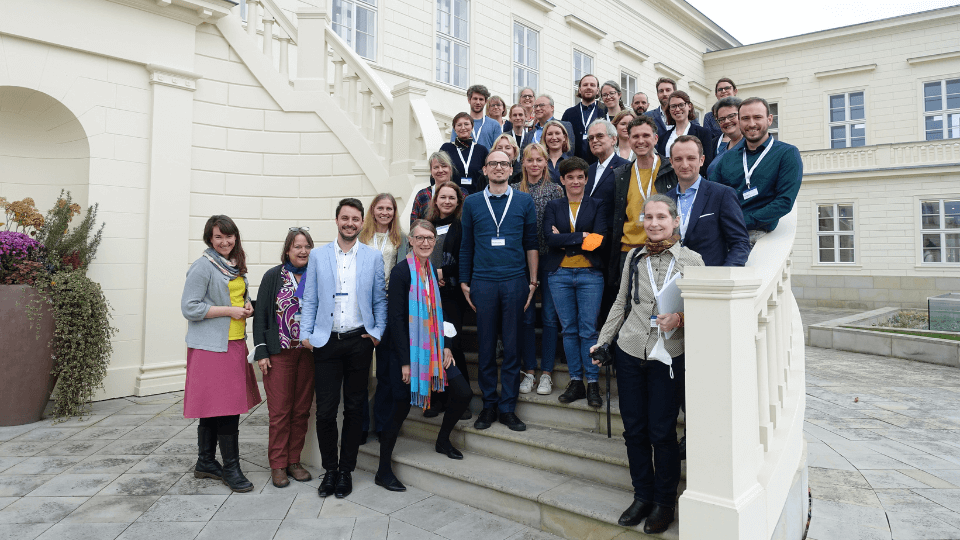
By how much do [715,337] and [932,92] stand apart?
2319 centimetres

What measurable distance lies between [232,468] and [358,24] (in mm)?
8116

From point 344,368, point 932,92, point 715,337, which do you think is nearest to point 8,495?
point 344,368

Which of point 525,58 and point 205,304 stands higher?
point 525,58

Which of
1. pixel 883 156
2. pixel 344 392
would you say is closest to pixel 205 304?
pixel 344 392

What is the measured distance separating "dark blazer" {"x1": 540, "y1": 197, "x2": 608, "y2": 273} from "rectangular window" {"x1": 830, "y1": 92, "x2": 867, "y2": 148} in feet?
68.2

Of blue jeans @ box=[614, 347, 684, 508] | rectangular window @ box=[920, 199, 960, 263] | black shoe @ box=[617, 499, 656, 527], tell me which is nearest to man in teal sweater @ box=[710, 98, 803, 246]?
blue jeans @ box=[614, 347, 684, 508]

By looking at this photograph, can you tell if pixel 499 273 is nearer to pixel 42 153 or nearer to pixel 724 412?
pixel 724 412

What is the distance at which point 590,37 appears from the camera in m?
15.3

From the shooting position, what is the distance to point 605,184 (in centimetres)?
425

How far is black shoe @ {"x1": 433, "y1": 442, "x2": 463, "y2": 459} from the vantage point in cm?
392

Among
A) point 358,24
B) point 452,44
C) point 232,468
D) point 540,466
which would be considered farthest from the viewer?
point 452,44

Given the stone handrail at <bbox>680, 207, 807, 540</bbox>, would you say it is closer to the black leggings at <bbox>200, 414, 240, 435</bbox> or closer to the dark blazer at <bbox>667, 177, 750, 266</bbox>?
the dark blazer at <bbox>667, 177, 750, 266</bbox>

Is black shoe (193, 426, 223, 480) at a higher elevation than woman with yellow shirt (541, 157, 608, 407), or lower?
lower

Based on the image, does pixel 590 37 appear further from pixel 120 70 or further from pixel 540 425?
pixel 540 425
